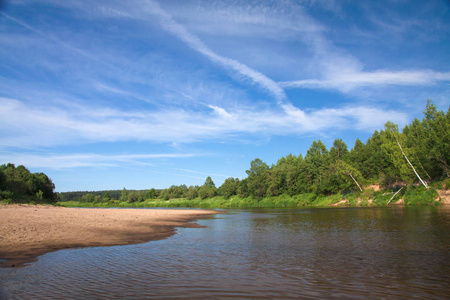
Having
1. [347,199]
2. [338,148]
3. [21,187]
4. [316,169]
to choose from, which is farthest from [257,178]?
[21,187]

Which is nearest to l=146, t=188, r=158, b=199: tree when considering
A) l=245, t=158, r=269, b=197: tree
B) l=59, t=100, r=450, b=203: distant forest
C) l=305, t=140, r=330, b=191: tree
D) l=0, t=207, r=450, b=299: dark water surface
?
l=59, t=100, r=450, b=203: distant forest

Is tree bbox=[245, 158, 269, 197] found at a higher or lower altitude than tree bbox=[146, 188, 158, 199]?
higher

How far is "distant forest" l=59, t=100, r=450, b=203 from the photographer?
2186 inches

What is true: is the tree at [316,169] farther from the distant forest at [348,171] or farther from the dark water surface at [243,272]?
the dark water surface at [243,272]

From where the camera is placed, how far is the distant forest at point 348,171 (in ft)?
176

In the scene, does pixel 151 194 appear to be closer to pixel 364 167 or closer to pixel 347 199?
pixel 347 199

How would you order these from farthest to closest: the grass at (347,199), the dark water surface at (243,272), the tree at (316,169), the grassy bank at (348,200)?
the tree at (316,169)
the grassy bank at (348,200)
the grass at (347,199)
the dark water surface at (243,272)

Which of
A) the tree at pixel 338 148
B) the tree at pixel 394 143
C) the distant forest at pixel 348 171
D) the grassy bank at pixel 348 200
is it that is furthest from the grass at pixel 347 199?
the tree at pixel 338 148

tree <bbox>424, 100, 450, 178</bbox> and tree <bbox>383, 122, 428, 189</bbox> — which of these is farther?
tree <bbox>383, 122, 428, 189</bbox>

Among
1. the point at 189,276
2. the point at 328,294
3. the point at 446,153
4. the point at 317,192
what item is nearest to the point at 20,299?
the point at 189,276

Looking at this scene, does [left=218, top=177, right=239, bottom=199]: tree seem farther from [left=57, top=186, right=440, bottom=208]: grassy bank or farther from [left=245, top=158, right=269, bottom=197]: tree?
[left=245, top=158, right=269, bottom=197]: tree

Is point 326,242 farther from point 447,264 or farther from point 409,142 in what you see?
point 409,142

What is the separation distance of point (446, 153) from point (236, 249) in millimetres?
58302

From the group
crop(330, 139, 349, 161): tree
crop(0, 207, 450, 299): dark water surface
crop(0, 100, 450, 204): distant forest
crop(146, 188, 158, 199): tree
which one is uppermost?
crop(330, 139, 349, 161): tree
